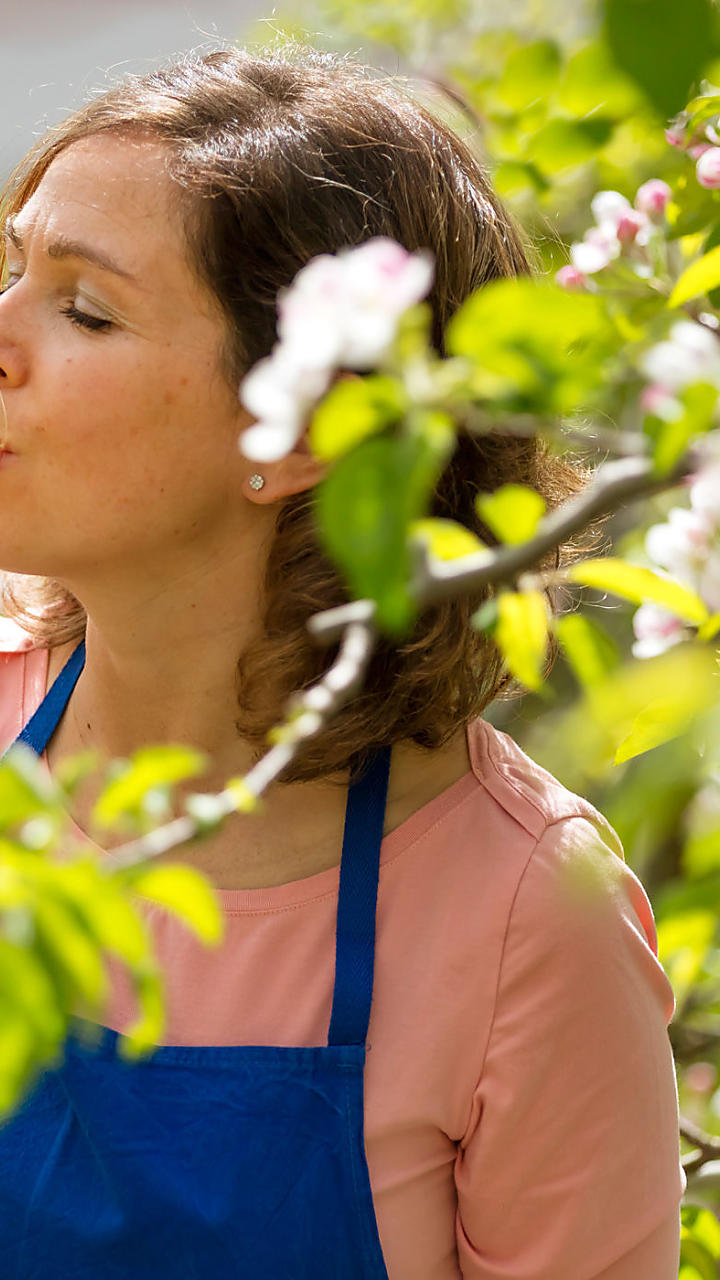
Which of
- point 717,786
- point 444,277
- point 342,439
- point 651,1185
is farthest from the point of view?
point 444,277

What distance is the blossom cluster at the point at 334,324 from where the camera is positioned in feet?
1.46

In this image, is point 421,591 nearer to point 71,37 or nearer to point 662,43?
point 662,43

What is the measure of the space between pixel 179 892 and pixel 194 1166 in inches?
35.2

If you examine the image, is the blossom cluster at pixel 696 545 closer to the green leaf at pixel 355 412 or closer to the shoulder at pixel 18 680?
the green leaf at pixel 355 412

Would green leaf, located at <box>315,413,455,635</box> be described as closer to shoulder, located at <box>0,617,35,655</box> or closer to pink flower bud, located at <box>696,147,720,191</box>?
pink flower bud, located at <box>696,147,720,191</box>

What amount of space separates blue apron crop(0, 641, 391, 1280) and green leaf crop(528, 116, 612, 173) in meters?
0.81

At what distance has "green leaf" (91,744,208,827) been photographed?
1.51 ft

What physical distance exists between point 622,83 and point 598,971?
0.88 m

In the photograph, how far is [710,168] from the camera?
92 centimetres

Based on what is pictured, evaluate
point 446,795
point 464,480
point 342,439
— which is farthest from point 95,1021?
point 342,439

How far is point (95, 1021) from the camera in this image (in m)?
1.27

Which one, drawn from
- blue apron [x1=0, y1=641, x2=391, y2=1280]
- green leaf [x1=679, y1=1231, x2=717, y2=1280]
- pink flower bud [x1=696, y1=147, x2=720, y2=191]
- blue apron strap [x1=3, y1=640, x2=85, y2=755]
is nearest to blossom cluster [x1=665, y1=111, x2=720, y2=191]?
pink flower bud [x1=696, y1=147, x2=720, y2=191]

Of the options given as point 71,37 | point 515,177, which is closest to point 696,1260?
point 515,177

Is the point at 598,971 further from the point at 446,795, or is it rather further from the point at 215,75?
the point at 215,75
